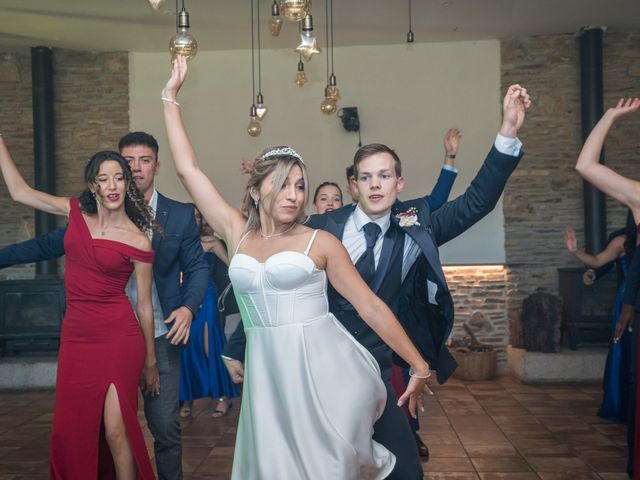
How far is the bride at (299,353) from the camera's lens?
217cm

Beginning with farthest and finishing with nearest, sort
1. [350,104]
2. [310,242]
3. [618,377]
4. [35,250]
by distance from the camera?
[350,104] < [618,377] < [35,250] < [310,242]

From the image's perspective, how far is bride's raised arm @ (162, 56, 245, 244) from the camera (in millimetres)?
2492

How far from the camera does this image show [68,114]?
8266mm

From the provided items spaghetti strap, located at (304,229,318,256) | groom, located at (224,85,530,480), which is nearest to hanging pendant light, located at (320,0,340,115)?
groom, located at (224,85,530,480)

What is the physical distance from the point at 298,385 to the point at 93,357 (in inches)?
44.8

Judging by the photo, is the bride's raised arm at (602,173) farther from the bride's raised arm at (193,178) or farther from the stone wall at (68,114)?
the stone wall at (68,114)

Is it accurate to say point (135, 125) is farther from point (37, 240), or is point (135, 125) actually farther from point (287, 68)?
point (37, 240)

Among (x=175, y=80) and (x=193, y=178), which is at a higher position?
(x=175, y=80)

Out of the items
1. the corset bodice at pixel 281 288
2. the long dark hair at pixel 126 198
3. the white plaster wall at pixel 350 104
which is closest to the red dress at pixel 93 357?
the long dark hair at pixel 126 198

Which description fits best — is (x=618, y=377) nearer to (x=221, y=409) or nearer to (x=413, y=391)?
(x=221, y=409)

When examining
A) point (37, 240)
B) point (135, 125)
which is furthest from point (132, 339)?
point (135, 125)

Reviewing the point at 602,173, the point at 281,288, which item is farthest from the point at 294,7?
the point at 281,288

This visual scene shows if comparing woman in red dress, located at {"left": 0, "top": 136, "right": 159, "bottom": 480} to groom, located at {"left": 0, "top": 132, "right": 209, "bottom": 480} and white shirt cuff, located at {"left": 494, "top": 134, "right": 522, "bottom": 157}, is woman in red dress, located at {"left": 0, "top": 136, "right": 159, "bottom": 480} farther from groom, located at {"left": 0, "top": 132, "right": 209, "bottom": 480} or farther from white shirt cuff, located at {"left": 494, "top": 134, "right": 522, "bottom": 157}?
white shirt cuff, located at {"left": 494, "top": 134, "right": 522, "bottom": 157}

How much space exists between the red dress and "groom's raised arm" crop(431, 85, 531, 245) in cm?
139
